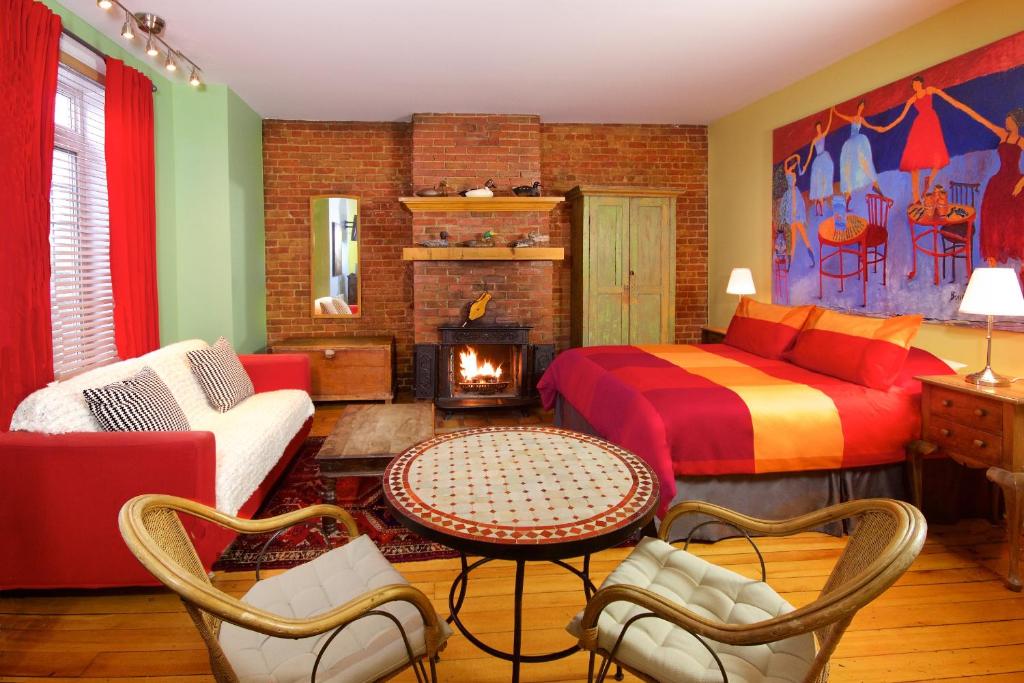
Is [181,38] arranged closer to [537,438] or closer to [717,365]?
[537,438]

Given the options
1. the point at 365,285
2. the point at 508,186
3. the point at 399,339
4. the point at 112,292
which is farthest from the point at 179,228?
the point at 508,186

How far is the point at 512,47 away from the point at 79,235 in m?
2.82

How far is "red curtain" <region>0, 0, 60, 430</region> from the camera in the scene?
2689mm

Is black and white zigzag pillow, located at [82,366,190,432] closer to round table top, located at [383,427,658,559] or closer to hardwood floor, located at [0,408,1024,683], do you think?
hardwood floor, located at [0,408,1024,683]

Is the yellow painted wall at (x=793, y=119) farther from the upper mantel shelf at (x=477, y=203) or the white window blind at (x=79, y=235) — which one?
the white window blind at (x=79, y=235)

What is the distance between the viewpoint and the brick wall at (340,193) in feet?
19.6

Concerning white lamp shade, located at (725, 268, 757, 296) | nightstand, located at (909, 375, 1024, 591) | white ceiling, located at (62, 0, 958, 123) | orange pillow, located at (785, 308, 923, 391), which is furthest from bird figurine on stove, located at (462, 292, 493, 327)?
nightstand, located at (909, 375, 1024, 591)

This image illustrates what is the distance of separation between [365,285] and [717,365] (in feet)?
12.0

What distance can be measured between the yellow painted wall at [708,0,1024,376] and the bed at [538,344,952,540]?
1.12 feet

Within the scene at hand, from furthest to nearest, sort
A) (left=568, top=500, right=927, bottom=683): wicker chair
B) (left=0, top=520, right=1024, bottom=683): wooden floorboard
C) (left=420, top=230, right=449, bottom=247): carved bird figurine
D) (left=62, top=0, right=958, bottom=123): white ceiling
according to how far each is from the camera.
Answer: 1. (left=420, top=230, right=449, bottom=247): carved bird figurine
2. (left=62, top=0, right=958, bottom=123): white ceiling
3. (left=0, top=520, right=1024, bottom=683): wooden floorboard
4. (left=568, top=500, right=927, bottom=683): wicker chair

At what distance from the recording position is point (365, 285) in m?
6.15

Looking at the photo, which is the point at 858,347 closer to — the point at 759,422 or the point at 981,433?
the point at 981,433

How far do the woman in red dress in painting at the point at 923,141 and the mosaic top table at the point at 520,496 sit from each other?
8.81 feet

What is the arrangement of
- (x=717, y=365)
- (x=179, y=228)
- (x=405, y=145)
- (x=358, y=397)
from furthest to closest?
1. (x=405, y=145)
2. (x=358, y=397)
3. (x=179, y=228)
4. (x=717, y=365)
